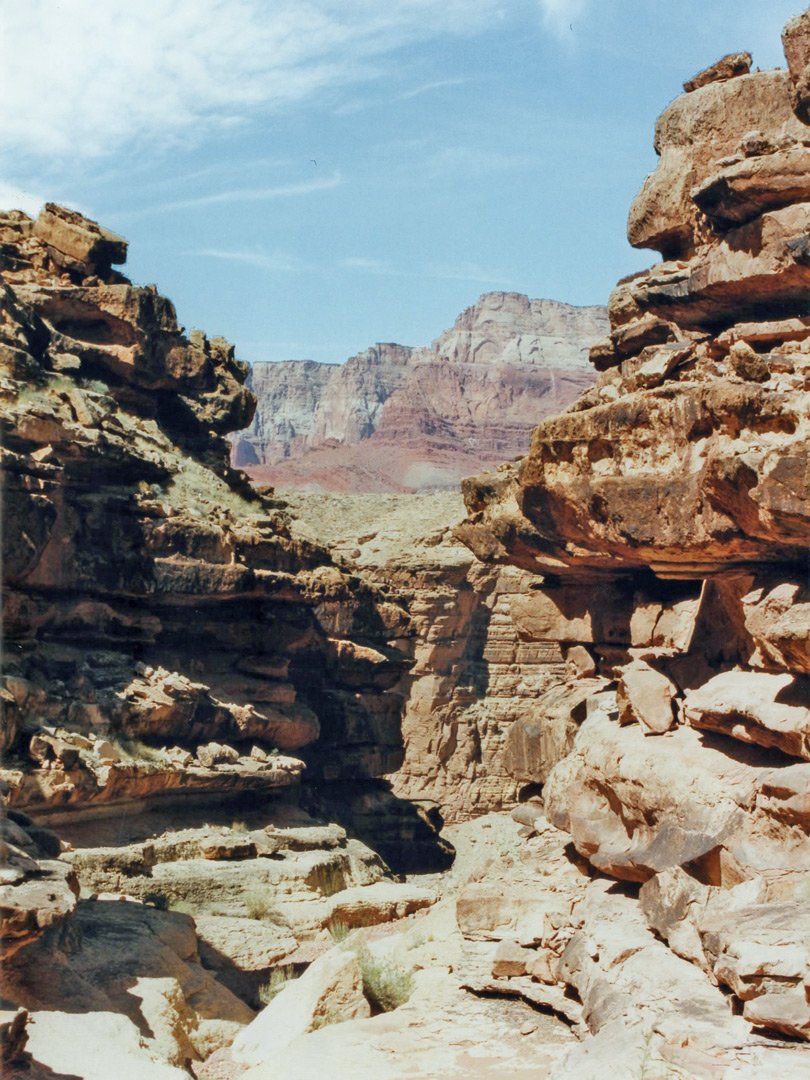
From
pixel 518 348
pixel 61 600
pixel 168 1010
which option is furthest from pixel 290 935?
pixel 518 348

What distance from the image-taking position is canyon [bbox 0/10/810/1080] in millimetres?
9852

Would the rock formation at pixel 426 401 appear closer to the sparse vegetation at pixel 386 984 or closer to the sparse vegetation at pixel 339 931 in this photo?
the sparse vegetation at pixel 339 931

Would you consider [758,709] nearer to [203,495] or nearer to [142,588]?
[142,588]

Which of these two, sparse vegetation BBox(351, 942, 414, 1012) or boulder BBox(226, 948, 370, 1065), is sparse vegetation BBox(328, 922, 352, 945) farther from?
boulder BBox(226, 948, 370, 1065)

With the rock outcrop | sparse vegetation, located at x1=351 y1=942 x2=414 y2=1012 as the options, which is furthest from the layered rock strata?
the rock outcrop

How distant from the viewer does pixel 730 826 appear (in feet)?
34.2

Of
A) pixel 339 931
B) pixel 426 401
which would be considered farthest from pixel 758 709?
pixel 426 401

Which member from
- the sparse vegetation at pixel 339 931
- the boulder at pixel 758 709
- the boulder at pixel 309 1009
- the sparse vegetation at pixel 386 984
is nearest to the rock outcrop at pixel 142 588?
the sparse vegetation at pixel 339 931

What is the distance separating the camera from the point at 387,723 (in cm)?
2909

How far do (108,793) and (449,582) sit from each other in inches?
1024

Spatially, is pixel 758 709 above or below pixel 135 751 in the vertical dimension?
above

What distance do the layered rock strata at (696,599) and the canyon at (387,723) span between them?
0.14 ft

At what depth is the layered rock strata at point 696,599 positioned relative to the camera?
28.3 feet

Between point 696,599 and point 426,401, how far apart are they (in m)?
124
